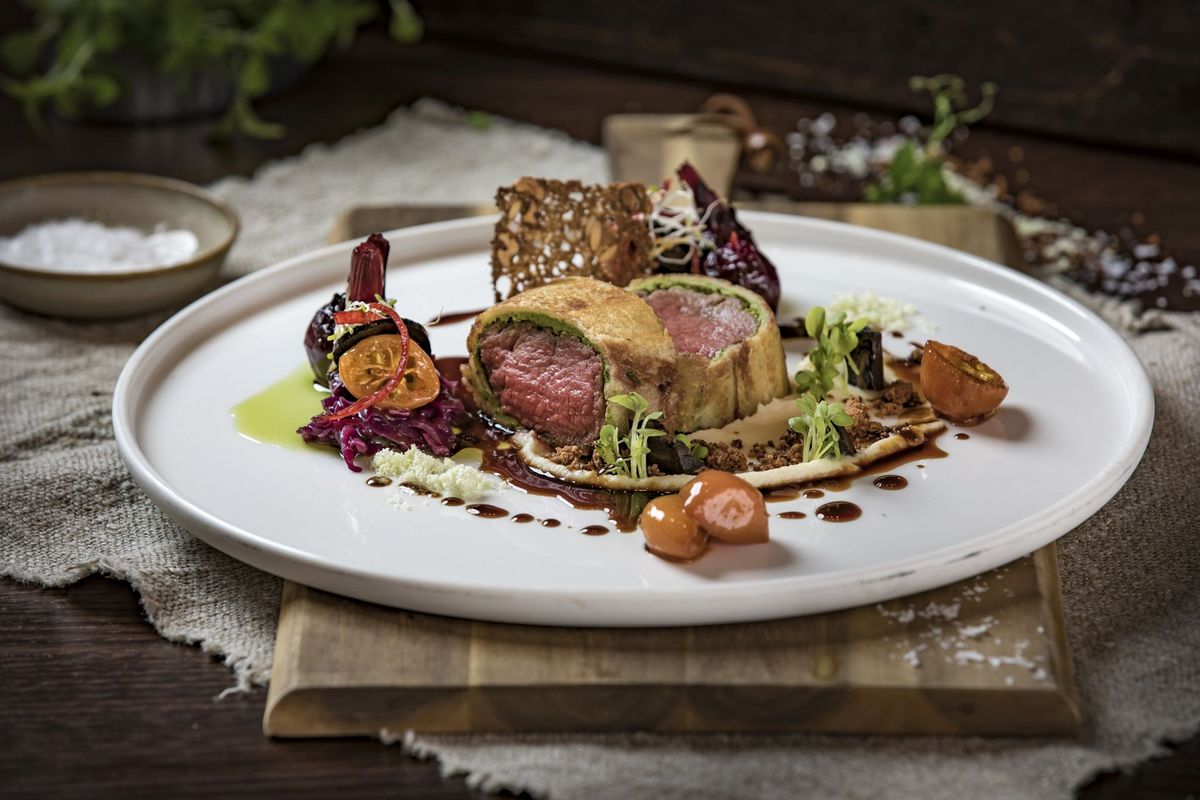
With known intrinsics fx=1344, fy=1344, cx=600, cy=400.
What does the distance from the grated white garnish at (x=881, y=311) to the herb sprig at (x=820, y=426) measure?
32.8 inches

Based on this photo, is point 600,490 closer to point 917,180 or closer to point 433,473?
point 433,473

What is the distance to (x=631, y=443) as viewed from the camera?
3438 mm

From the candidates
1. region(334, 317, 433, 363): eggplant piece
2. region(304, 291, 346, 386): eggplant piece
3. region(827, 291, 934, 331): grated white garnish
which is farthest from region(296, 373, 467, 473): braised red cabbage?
region(827, 291, 934, 331): grated white garnish

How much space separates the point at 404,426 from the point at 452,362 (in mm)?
527

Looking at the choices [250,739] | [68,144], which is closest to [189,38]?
[68,144]

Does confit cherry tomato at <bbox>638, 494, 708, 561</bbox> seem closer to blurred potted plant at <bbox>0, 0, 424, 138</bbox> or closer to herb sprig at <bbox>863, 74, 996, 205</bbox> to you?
herb sprig at <bbox>863, 74, 996, 205</bbox>

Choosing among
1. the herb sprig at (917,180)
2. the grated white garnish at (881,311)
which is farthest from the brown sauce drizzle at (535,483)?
the herb sprig at (917,180)

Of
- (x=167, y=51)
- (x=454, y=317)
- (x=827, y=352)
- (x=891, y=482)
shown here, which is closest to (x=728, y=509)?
(x=891, y=482)

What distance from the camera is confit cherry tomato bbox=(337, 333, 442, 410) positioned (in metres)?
3.69

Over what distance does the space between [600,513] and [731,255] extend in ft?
4.46

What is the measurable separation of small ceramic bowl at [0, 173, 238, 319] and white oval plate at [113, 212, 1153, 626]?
1.33 ft

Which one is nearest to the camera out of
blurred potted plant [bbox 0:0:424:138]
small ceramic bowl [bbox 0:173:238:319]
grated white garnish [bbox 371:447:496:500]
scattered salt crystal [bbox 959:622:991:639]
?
scattered salt crystal [bbox 959:622:991:639]

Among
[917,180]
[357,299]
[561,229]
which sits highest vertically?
[561,229]

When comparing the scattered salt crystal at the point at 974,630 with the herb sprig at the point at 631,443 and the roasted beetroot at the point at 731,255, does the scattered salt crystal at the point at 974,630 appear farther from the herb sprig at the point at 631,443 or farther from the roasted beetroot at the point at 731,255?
the roasted beetroot at the point at 731,255
